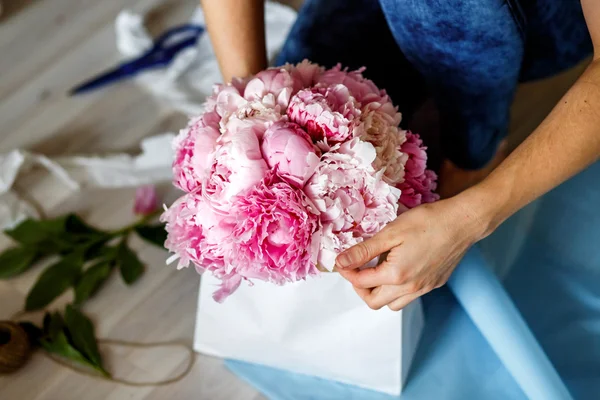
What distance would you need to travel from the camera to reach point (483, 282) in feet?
2.68

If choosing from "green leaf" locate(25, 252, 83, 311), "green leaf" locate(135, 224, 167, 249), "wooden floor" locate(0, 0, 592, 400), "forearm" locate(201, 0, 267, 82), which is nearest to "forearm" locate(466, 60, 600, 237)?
"forearm" locate(201, 0, 267, 82)

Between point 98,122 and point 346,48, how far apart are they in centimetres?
60

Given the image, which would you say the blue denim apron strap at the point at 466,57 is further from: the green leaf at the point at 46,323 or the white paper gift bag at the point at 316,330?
the green leaf at the point at 46,323

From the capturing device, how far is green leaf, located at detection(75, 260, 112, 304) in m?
1.01

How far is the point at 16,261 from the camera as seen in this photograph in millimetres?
1053

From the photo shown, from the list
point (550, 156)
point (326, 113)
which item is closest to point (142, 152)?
point (326, 113)

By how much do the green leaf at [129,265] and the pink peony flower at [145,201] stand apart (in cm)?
8

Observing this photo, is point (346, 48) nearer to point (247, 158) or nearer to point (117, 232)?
point (247, 158)

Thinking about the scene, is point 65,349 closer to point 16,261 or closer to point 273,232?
point 16,261

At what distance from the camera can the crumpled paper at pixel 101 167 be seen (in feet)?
3.82

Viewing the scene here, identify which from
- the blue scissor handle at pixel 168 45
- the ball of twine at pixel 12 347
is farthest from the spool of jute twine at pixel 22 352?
the blue scissor handle at pixel 168 45

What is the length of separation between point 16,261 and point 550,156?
87 centimetres

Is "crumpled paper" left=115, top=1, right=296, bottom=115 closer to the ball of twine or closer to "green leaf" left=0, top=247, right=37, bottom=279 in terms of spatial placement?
"green leaf" left=0, top=247, right=37, bottom=279

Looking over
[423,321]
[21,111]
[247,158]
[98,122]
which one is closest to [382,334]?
[423,321]
